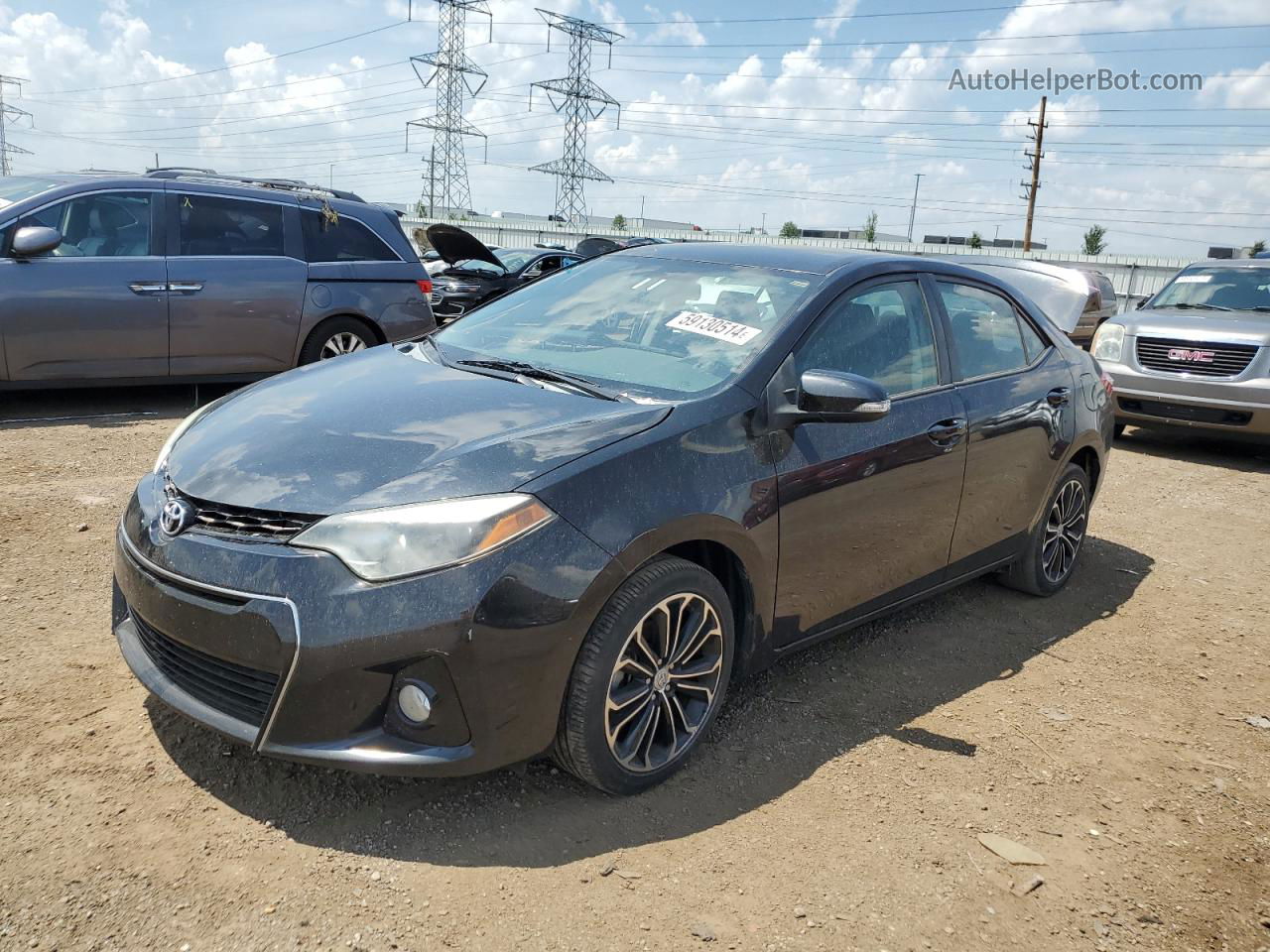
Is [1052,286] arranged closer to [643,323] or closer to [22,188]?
[643,323]

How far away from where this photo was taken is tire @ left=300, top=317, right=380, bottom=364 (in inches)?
322

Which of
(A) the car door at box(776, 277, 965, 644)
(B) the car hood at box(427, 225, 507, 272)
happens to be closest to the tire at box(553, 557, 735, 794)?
(A) the car door at box(776, 277, 965, 644)

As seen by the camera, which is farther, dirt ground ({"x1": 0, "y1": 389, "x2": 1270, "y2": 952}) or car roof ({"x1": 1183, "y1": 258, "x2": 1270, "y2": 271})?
car roof ({"x1": 1183, "y1": 258, "x2": 1270, "y2": 271})

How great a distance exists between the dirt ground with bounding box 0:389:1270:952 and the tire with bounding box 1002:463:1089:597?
1.97ft

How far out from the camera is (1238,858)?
2922mm

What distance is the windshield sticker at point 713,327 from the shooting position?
3.41 meters

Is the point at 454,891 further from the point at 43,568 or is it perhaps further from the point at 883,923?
the point at 43,568

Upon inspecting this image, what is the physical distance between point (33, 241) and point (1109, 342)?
944 cm

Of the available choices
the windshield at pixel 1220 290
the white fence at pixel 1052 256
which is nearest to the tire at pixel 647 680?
the windshield at pixel 1220 290

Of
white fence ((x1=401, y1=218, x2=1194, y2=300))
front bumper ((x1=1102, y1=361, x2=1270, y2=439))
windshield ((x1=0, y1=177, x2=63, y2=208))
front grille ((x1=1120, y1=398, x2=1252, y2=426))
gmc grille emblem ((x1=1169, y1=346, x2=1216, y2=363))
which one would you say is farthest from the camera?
white fence ((x1=401, y1=218, x2=1194, y2=300))

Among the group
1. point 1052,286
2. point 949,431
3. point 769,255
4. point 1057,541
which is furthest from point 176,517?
point 1052,286

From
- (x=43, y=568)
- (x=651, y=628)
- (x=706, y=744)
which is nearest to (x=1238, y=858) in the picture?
(x=706, y=744)

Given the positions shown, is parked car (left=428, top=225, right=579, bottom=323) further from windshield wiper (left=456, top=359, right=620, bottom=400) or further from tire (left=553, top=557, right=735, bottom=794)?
tire (left=553, top=557, right=735, bottom=794)

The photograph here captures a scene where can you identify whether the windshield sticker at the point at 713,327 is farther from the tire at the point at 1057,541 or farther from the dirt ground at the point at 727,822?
the tire at the point at 1057,541
